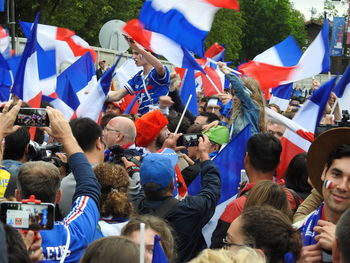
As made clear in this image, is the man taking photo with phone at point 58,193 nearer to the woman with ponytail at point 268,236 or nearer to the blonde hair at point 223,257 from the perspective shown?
the woman with ponytail at point 268,236

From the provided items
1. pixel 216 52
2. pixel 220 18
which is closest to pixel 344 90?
pixel 216 52

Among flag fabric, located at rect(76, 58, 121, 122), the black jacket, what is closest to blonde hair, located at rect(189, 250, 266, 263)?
the black jacket

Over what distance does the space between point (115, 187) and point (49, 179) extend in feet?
2.79

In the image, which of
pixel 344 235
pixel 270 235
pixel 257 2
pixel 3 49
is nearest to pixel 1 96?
pixel 3 49

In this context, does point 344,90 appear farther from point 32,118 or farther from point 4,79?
point 32,118

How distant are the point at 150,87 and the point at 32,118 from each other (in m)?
4.85

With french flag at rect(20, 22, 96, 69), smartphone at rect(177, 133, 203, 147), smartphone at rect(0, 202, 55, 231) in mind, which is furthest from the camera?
french flag at rect(20, 22, 96, 69)

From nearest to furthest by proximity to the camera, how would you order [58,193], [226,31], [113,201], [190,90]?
[58,193]
[113,201]
[190,90]
[226,31]

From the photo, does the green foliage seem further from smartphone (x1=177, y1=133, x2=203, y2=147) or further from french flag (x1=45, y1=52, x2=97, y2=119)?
smartphone (x1=177, y1=133, x2=203, y2=147)

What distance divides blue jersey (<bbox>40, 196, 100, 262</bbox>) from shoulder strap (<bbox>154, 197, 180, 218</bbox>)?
1.01 m

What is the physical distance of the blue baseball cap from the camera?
5078mm

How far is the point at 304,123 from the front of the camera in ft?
24.2

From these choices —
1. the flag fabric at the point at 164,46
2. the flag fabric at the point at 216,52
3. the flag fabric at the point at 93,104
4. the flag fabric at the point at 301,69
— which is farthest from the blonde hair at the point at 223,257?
the flag fabric at the point at 216,52

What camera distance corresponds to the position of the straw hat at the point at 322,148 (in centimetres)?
415
